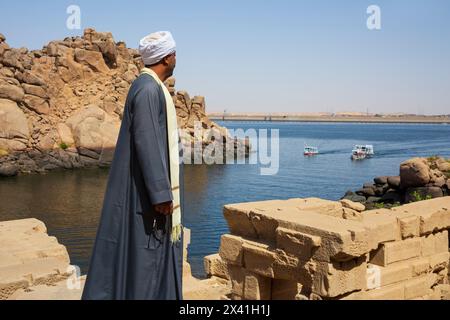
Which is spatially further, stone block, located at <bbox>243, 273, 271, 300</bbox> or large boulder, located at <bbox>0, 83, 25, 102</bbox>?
large boulder, located at <bbox>0, 83, 25, 102</bbox>

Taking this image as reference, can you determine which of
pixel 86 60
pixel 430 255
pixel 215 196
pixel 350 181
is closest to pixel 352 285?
pixel 430 255

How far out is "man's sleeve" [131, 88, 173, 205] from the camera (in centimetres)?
374

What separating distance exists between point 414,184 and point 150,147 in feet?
89.7

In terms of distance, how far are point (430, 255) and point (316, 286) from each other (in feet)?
8.03

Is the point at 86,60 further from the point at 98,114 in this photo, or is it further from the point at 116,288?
the point at 116,288

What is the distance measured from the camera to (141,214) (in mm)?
3828

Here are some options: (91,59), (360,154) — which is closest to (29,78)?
(91,59)

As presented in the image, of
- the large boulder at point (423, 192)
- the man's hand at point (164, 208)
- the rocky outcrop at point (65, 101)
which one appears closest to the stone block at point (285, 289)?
the man's hand at point (164, 208)

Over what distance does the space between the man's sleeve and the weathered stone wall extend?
1785mm

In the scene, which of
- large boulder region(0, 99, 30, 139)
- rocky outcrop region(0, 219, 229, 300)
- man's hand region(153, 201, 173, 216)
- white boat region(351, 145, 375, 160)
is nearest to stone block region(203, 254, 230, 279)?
rocky outcrop region(0, 219, 229, 300)

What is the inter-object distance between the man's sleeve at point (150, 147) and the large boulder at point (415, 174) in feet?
87.3

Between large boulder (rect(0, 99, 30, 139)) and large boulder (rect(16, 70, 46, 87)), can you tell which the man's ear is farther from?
large boulder (rect(16, 70, 46, 87))

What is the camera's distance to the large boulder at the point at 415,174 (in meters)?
28.1

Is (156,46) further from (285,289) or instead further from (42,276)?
(42,276)
